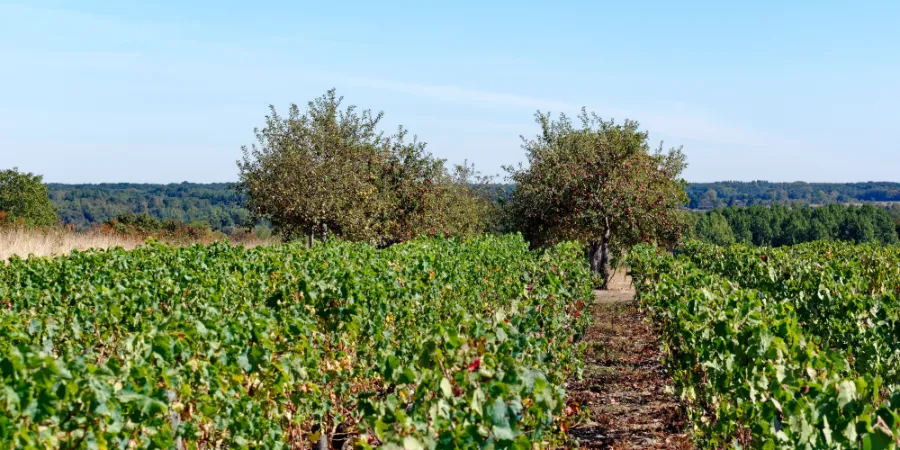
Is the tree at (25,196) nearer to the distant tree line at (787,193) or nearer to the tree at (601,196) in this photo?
the tree at (601,196)

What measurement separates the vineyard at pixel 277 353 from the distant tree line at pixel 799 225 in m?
87.5

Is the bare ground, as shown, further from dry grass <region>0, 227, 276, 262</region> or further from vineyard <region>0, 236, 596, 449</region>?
dry grass <region>0, 227, 276, 262</region>

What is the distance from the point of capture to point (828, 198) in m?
A: 162

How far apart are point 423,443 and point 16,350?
1.85 meters

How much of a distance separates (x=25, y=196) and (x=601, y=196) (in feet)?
121

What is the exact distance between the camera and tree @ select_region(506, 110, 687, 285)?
977 inches

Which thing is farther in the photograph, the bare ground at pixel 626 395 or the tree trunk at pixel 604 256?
the tree trunk at pixel 604 256

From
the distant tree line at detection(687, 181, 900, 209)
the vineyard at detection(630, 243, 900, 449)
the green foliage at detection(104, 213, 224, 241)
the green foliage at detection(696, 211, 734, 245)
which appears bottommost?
the green foliage at detection(696, 211, 734, 245)

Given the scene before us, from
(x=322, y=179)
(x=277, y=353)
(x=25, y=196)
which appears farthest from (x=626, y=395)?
(x=25, y=196)

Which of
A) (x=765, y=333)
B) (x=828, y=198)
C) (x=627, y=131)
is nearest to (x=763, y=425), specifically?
(x=765, y=333)

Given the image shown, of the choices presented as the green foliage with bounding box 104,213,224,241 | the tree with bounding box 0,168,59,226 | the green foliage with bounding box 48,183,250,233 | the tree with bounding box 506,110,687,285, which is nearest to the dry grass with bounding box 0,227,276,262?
the green foliage with bounding box 104,213,224,241

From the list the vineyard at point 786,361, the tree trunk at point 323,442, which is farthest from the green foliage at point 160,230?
the vineyard at point 786,361

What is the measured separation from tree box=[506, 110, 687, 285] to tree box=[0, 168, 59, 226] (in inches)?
1272

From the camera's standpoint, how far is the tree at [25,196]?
47.2m
